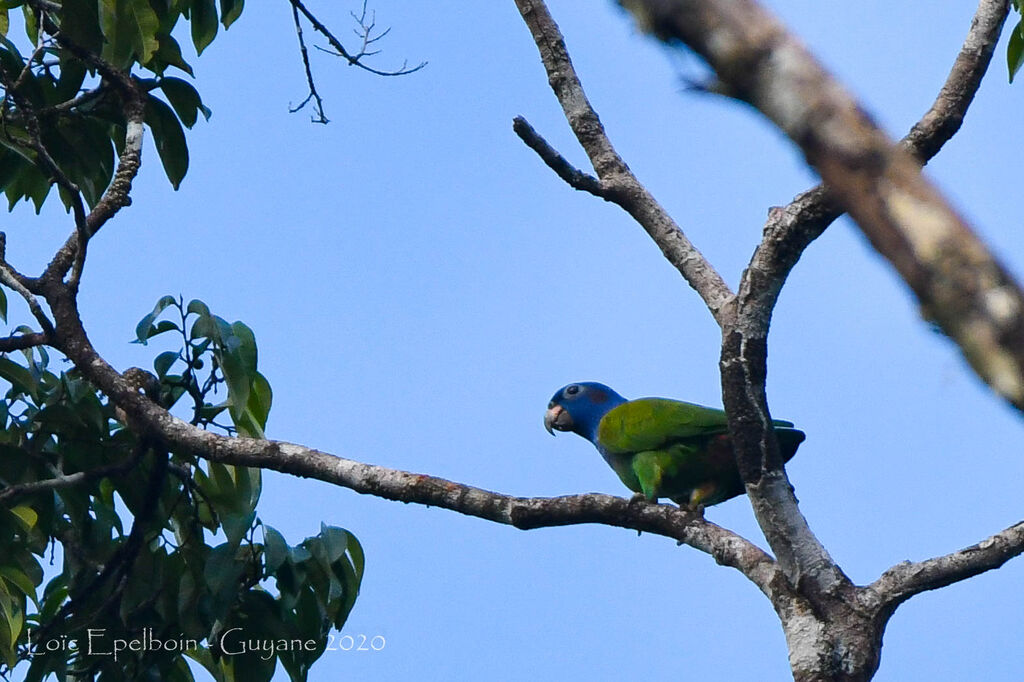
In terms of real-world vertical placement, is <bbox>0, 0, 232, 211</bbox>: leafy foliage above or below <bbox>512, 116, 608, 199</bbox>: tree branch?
above

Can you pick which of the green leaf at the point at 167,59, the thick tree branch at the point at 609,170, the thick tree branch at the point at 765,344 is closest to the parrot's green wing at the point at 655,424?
the thick tree branch at the point at 609,170

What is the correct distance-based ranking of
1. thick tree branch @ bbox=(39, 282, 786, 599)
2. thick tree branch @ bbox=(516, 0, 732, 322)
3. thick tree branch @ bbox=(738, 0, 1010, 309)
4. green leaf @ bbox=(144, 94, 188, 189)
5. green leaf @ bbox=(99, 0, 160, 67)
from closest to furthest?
thick tree branch @ bbox=(738, 0, 1010, 309), thick tree branch @ bbox=(39, 282, 786, 599), thick tree branch @ bbox=(516, 0, 732, 322), green leaf @ bbox=(99, 0, 160, 67), green leaf @ bbox=(144, 94, 188, 189)

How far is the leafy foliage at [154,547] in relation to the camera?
Result: 3.74m

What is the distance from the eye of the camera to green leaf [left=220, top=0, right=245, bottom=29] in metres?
4.54

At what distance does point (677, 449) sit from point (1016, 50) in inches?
74.6

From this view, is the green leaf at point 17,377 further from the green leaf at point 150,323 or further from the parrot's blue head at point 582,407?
the parrot's blue head at point 582,407

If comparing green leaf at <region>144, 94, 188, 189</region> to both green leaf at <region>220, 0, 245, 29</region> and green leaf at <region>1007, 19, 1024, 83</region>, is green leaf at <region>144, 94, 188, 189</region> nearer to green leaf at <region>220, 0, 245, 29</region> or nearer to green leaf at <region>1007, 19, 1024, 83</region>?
green leaf at <region>220, 0, 245, 29</region>

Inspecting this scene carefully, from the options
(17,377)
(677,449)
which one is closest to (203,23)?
(17,377)

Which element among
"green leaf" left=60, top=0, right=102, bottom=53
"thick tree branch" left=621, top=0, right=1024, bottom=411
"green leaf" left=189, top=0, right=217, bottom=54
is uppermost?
"green leaf" left=189, top=0, right=217, bottom=54

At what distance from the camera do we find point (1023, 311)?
868 millimetres

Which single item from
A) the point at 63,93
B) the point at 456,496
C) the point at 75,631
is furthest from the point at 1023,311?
the point at 63,93

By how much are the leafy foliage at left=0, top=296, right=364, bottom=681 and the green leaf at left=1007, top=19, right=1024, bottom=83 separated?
273cm

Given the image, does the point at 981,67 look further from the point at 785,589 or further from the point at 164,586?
the point at 164,586

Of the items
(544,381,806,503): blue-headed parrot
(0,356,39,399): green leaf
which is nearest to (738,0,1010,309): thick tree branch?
(544,381,806,503): blue-headed parrot
